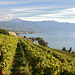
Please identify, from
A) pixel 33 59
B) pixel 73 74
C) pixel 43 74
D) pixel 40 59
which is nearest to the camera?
pixel 73 74

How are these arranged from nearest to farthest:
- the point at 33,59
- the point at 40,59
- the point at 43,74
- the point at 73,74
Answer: the point at 73,74 < the point at 43,74 < the point at 40,59 < the point at 33,59

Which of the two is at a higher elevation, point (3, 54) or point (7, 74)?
point (3, 54)

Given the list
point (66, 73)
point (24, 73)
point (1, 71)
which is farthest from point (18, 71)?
point (66, 73)

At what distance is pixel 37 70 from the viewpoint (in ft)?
76.6

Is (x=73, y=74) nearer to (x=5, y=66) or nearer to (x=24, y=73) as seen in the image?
(x=24, y=73)

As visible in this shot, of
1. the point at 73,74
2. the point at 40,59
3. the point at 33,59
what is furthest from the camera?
the point at 33,59

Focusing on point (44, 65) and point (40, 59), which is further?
point (40, 59)

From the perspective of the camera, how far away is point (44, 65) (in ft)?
75.0

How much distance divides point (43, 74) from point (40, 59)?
5.05m

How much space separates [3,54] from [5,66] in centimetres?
548

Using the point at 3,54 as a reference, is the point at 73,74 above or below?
below

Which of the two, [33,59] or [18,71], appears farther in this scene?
[33,59]

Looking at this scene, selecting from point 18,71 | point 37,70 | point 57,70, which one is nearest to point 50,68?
point 57,70

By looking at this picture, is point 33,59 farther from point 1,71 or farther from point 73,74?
point 73,74
